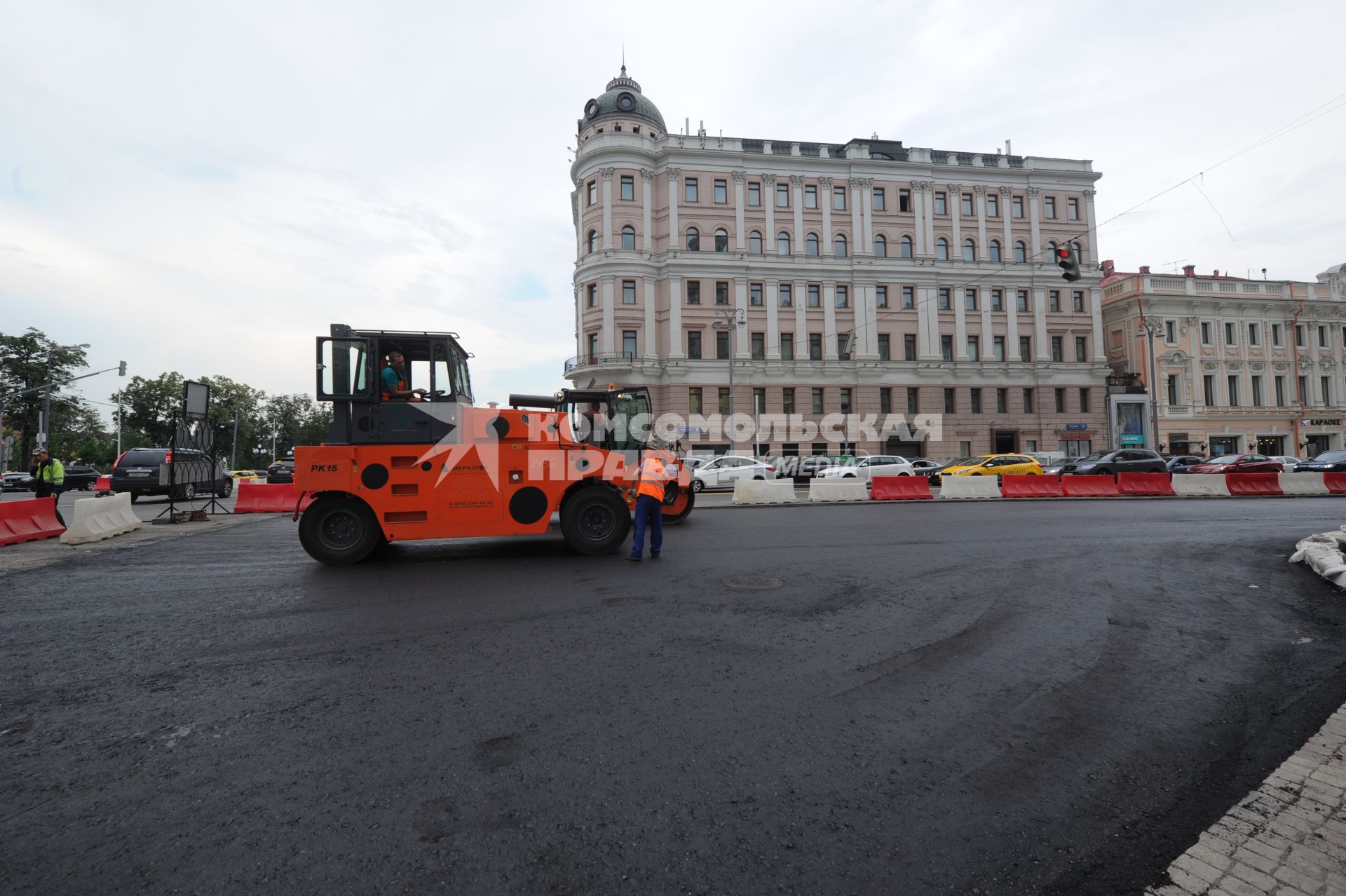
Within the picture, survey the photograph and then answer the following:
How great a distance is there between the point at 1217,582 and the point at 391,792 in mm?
8640

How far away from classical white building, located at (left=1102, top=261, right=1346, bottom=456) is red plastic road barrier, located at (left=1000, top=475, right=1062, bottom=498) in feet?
109

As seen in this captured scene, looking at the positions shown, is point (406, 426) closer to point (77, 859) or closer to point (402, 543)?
point (402, 543)

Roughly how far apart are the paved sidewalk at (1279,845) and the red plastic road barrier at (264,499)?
20.2 meters

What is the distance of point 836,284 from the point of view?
42312mm

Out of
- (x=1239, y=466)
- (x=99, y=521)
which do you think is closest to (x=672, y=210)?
(x=1239, y=466)

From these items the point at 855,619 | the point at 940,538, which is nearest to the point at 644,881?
the point at 855,619

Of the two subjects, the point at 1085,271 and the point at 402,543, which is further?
the point at 1085,271

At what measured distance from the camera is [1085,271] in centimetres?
4538

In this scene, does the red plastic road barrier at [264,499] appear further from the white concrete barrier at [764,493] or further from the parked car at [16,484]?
the parked car at [16,484]

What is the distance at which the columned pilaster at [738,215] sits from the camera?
41219 mm

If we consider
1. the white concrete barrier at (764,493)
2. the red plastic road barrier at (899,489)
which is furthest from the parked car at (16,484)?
the red plastic road barrier at (899,489)

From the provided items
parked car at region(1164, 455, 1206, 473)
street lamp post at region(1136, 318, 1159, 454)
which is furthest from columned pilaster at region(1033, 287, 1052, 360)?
parked car at region(1164, 455, 1206, 473)

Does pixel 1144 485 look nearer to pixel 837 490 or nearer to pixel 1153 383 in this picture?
pixel 837 490

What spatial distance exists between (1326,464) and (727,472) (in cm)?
3151
